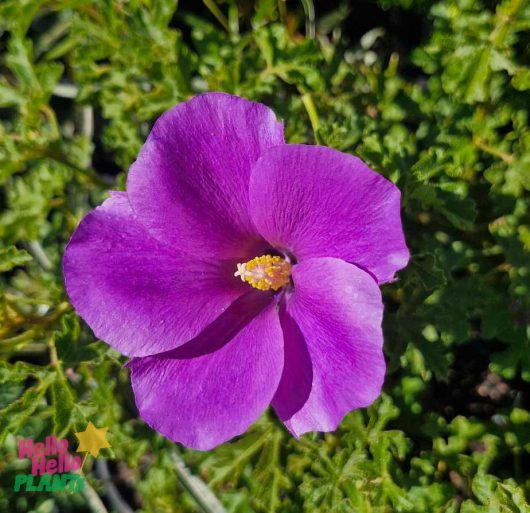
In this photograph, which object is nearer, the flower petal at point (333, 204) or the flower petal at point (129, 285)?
the flower petal at point (333, 204)

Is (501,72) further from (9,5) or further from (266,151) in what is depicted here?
(9,5)

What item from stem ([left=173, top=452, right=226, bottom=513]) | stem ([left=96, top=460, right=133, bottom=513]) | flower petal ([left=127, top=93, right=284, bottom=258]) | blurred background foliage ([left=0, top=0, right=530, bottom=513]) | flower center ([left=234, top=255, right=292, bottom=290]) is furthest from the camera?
stem ([left=96, top=460, right=133, bottom=513])

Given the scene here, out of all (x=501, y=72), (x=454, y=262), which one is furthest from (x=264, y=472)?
(x=501, y=72)

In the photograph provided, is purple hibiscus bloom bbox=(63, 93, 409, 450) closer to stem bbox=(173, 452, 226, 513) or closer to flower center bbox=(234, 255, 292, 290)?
flower center bbox=(234, 255, 292, 290)

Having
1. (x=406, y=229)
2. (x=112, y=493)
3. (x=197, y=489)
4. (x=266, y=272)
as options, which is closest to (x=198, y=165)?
(x=266, y=272)

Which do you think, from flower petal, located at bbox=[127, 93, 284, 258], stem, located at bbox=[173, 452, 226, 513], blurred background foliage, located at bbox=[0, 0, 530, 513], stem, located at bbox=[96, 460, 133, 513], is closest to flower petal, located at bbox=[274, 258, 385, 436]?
flower petal, located at bbox=[127, 93, 284, 258]

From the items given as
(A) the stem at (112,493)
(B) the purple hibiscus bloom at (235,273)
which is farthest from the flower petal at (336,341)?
(A) the stem at (112,493)

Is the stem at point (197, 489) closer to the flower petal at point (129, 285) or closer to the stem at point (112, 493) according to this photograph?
the stem at point (112, 493)
